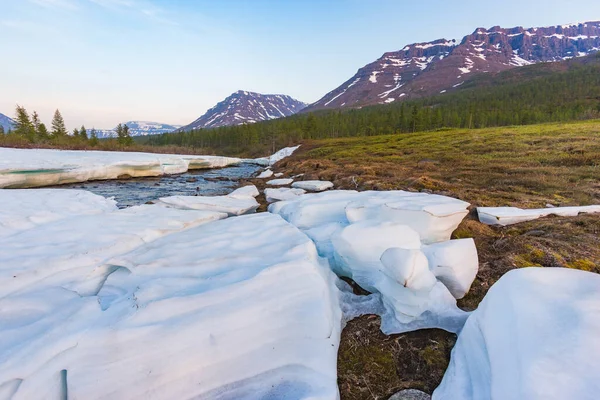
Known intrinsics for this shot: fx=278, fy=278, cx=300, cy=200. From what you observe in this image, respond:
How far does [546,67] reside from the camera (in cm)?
14200

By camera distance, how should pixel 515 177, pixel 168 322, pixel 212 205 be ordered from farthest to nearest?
pixel 515 177
pixel 212 205
pixel 168 322

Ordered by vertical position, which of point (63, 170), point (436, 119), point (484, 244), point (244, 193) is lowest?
point (484, 244)

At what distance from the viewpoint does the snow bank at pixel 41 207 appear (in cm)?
708

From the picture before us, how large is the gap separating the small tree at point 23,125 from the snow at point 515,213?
6889 centimetres

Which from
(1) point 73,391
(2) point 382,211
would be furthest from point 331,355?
(2) point 382,211

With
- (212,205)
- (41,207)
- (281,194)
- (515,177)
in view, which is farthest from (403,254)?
(515,177)

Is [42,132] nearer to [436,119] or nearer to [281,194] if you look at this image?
[281,194]

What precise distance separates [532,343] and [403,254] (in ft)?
5.99

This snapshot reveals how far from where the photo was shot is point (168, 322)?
10.8 ft

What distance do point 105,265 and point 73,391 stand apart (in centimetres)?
263

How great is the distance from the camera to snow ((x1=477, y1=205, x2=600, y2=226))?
23.9 ft

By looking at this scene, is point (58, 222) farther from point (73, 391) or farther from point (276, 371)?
point (276, 371)

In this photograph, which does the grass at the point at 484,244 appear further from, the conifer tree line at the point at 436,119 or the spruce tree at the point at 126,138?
the spruce tree at the point at 126,138

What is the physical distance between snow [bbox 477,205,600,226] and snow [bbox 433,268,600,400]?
5.04 metres
